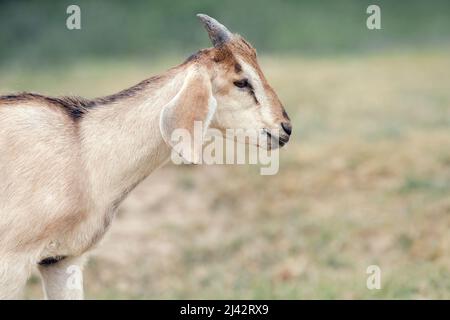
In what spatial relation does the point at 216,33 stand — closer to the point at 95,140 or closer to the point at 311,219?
the point at 95,140

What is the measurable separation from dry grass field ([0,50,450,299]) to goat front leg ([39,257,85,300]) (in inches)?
44.4

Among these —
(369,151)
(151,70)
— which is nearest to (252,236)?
(369,151)

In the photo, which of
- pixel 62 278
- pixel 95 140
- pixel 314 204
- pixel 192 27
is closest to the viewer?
pixel 95 140

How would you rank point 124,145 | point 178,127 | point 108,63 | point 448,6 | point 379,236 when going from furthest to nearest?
point 448,6
point 108,63
point 379,236
point 124,145
point 178,127

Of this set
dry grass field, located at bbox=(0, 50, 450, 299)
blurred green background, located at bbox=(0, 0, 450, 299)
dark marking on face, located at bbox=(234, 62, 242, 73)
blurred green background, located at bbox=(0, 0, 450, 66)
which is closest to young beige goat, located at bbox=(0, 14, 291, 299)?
dark marking on face, located at bbox=(234, 62, 242, 73)

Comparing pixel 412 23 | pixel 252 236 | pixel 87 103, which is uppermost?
pixel 412 23

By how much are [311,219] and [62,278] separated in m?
4.37

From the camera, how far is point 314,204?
9.73 metres

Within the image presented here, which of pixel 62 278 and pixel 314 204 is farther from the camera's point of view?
pixel 314 204

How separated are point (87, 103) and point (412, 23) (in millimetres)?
15412

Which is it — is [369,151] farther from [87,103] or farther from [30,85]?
[30,85]

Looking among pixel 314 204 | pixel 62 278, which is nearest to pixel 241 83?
pixel 62 278

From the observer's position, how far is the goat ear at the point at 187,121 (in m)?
4.75

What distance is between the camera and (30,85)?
16359 mm
